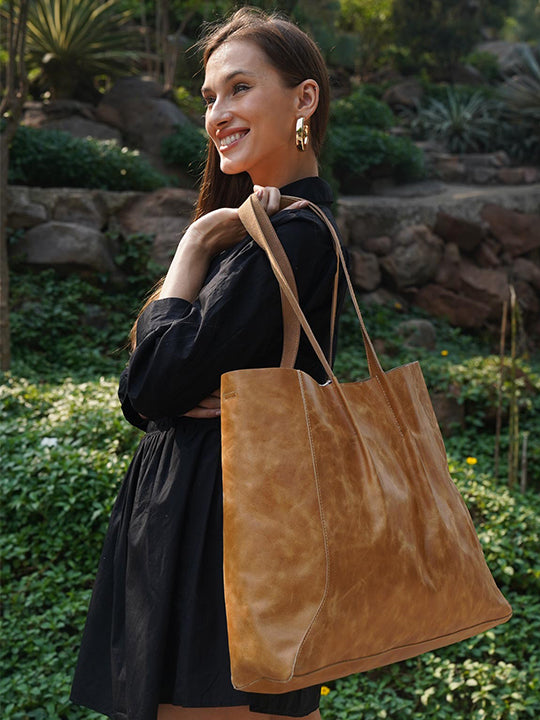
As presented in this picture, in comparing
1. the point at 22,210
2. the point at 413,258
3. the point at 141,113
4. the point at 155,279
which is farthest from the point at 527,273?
the point at 22,210

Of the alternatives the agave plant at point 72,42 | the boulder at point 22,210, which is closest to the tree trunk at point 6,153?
the boulder at point 22,210

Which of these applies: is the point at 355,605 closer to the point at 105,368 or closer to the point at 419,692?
the point at 419,692

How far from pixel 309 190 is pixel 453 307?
720 centimetres

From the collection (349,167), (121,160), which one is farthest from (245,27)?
(349,167)

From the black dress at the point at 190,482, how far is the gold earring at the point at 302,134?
209 millimetres

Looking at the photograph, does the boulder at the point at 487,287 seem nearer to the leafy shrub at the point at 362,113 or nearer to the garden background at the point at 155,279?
the garden background at the point at 155,279

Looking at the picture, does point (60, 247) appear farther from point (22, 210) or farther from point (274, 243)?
point (274, 243)

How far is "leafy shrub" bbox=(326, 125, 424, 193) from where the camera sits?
9.97 m

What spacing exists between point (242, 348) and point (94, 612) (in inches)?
23.9

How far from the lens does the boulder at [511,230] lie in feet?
30.5

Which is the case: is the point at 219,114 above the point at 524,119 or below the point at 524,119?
above

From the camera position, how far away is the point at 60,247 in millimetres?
6750

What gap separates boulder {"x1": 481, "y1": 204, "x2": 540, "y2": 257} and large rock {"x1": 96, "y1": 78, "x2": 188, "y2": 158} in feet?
12.1

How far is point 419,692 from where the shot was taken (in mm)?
2871
